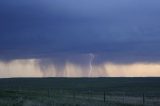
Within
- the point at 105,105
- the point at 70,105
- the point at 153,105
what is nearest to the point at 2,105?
the point at 70,105

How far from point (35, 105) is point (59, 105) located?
232 cm

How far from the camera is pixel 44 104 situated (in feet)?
126

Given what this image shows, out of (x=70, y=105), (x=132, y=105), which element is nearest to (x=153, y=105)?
(x=132, y=105)

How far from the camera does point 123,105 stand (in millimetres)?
43719

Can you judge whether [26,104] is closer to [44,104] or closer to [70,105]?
[44,104]

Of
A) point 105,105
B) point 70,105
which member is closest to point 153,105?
point 105,105

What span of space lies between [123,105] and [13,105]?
1227 cm

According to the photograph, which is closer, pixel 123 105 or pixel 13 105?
pixel 13 105

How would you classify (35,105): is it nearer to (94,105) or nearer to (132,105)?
(94,105)

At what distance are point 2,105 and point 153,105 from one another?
16950 mm

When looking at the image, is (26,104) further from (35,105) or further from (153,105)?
(153,105)

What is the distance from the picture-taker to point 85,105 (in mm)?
38500

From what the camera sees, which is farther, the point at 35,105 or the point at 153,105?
the point at 153,105

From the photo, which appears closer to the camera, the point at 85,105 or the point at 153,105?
the point at 85,105
